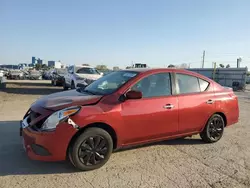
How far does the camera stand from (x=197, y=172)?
419cm

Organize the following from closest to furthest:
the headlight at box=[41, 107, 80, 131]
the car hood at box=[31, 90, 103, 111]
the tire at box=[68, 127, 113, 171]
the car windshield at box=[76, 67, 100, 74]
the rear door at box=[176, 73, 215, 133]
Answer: the headlight at box=[41, 107, 80, 131]
the tire at box=[68, 127, 113, 171]
the car hood at box=[31, 90, 103, 111]
the rear door at box=[176, 73, 215, 133]
the car windshield at box=[76, 67, 100, 74]

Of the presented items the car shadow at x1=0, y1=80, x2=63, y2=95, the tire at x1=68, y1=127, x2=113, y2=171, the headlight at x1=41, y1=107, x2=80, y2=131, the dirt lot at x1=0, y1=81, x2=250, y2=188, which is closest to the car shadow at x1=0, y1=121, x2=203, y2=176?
the dirt lot at x1=0, y1=81, x2=250, y2=188

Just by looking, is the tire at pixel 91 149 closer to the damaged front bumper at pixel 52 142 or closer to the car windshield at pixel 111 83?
the damaged front bumper at pixel 52 142

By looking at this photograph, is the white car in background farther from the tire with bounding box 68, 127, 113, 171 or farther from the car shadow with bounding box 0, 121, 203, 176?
the tire with bounding box 68, 127, 113, 171

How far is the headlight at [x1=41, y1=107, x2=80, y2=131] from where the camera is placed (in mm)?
3878

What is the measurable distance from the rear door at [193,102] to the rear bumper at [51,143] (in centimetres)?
231

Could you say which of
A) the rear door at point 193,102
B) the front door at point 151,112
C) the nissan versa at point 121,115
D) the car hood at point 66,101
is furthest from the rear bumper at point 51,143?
the rear door at point 193,102

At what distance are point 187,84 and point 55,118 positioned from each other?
9.44 ft

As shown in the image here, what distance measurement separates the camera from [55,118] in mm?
3906

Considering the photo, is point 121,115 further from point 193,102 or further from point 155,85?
point 193,102

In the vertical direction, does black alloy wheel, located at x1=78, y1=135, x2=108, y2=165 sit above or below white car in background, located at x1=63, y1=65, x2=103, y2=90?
below

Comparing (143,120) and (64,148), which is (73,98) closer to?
(64,148)

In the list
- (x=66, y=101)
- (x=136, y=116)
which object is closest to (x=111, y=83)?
(x=136, y=116)

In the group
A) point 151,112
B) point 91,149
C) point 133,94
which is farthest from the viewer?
point 151,112
